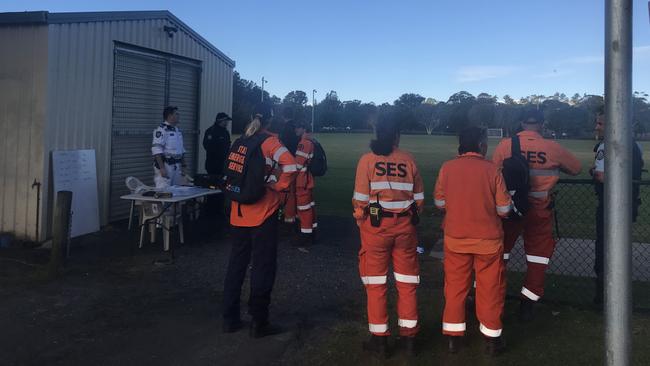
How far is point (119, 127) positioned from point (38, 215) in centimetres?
225

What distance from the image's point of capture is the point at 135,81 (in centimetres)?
1045

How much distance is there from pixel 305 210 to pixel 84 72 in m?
4.07

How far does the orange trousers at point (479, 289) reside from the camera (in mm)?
4695

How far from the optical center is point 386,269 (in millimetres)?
4812

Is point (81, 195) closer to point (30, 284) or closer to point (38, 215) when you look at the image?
point (38, 215)

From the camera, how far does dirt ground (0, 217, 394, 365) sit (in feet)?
16.1

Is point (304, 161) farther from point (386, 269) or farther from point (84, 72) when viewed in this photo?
point (386, 269)

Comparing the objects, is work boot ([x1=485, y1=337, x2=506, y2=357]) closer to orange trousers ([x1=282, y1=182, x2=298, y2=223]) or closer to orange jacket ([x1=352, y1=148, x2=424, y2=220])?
orange jacket ([x1=352, y1=148, x2=424, y2=220])

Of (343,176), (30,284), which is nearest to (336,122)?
(343,176)

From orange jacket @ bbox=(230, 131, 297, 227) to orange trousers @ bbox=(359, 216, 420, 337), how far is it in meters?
0.89

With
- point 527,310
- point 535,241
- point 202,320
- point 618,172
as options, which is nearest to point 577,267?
point 527,310

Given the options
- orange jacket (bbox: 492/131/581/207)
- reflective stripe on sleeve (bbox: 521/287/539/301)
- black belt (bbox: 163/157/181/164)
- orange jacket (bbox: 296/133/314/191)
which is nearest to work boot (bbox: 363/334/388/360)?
reflective stripe on sleeve (bbox: 521/287/539/301)

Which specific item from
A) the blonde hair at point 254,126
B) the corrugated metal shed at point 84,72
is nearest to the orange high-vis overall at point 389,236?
the blonde hair at point 254,126

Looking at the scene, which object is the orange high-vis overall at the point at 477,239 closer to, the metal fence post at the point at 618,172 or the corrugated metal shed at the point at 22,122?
the metal fence post at the point at 618,172
